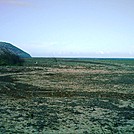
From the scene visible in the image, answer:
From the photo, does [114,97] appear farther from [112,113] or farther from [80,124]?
[80,124]

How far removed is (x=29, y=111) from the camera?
631 inches

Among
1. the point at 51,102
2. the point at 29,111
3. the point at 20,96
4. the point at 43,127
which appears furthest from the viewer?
the point at 20,96

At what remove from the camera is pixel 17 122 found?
1367cm

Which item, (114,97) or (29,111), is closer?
(29,111)

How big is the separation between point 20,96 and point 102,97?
6906mm

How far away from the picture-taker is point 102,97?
868 inches

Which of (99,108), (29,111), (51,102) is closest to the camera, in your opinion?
(29,111)

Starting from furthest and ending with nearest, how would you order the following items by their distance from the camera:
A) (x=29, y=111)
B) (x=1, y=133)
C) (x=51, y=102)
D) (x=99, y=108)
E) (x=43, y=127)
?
(x=51, y=102) < (x=99, y=108) < (x=29, y=111) < (x=43, y=127) < (x=1, y=133)

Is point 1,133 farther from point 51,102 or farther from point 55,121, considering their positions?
point 51,102

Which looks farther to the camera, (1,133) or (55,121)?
(55,121)

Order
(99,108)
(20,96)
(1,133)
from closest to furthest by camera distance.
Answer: (1,133) < (99,108) < (20,96)

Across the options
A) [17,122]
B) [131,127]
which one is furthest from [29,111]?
[131,127]

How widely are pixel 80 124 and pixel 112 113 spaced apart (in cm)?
330

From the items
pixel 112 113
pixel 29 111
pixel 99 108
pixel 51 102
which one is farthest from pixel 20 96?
pixel 112 113
